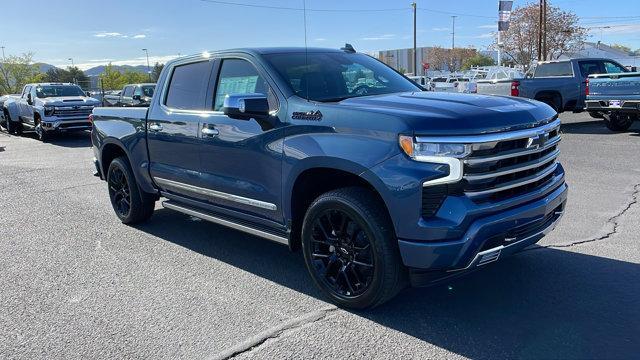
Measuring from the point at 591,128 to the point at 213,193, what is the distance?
43.9 ft

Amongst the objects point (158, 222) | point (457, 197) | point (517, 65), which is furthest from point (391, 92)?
point (517, 65)

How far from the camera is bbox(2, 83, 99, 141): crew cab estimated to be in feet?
57.0

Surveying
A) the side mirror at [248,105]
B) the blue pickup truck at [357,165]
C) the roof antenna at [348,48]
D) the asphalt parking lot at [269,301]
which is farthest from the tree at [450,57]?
the side mirror at [248,105]

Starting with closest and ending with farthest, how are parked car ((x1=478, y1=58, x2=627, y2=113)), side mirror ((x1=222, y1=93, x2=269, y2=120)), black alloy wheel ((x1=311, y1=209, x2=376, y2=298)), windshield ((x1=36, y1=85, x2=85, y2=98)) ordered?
black alloy wheel ((x1=311, y1=209, x2=376, y2=298)) < side mirror ((x1=222, y1=93, x2=269, y2=120)) < parked car ((x1=478, y1=58, x2=627, y2=113)) < windshield ((x1=36, y1=85, x2=85, y2=98))

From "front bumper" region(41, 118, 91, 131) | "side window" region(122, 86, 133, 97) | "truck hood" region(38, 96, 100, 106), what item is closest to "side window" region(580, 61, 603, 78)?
"front bumper" region(41, 118, 91, 131)

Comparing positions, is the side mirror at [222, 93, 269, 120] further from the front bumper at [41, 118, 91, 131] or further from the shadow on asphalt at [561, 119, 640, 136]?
the front bumper at [41, 118, 91, 131]

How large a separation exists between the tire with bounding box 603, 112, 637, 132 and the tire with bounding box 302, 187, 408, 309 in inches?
474

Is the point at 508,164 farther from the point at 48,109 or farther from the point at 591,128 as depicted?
the point at 48,109

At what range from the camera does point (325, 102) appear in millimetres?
4086

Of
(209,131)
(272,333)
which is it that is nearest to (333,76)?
(209,131)

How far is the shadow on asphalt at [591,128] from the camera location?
1388cm

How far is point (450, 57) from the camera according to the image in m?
88.9

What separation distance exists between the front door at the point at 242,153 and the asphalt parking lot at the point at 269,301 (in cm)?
68

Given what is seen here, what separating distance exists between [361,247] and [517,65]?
187 ft
